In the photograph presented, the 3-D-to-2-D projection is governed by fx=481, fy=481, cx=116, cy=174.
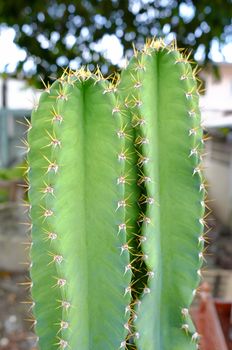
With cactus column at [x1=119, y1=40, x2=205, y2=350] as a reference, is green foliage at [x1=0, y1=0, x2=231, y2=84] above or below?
above

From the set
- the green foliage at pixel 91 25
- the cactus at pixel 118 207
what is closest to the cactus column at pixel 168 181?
the cactus at pixel 118 207

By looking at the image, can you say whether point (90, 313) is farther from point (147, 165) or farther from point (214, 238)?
point (214, 238)

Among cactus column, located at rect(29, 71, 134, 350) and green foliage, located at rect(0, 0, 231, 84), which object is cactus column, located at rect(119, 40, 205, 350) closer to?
cactus column, located at rect(29, 71, 134, 350)

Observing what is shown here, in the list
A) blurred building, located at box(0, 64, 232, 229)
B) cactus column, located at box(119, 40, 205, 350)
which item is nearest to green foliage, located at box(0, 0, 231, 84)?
blurred building, located at box(0, 64, 232, 229)

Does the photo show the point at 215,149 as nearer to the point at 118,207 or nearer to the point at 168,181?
the point at 168,181

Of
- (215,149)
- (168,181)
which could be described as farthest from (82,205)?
(215,149)

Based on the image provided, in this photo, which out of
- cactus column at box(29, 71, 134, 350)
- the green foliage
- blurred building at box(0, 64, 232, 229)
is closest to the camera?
cactus column at box(29, 71, 134, 350)
